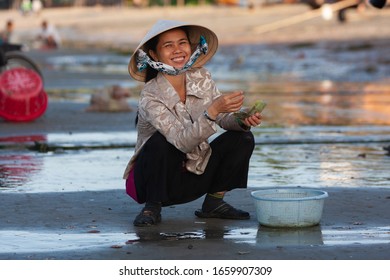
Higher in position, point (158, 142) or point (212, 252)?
point (158, 142)

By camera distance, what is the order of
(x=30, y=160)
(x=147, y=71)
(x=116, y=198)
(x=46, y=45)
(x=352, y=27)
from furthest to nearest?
(x=46, y=45), (x=352, y=27), (x=30, y=160), (x=116, y=198), (x=147, y=71)

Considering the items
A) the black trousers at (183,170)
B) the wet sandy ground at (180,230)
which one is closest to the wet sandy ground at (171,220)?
the wet sandy ground at (180,230)

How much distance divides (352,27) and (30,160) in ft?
98.0

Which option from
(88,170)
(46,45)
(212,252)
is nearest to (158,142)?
(212,252)

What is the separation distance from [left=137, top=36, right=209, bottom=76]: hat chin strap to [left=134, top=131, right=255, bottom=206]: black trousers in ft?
1.51

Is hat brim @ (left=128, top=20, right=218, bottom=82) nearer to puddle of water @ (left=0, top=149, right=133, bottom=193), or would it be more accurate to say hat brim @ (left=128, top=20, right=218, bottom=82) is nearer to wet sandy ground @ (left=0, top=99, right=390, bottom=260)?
wet sandy ground @ (left=0, top=99, right=390, bottom=260)

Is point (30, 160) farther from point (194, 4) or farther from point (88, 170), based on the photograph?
point (194, 4)

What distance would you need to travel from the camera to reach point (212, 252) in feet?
20.6

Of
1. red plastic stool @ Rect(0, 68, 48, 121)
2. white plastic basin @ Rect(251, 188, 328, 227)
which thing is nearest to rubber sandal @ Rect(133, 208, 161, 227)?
white plastic basin @ Rect(251, 188, 328, 227)

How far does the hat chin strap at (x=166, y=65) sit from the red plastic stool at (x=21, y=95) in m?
6.46

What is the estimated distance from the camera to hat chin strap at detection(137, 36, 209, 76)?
737 centimetres

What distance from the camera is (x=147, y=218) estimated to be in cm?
720

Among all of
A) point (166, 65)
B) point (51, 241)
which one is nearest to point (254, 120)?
point (166, 65)

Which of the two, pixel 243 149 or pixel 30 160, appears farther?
pixel 30 160
